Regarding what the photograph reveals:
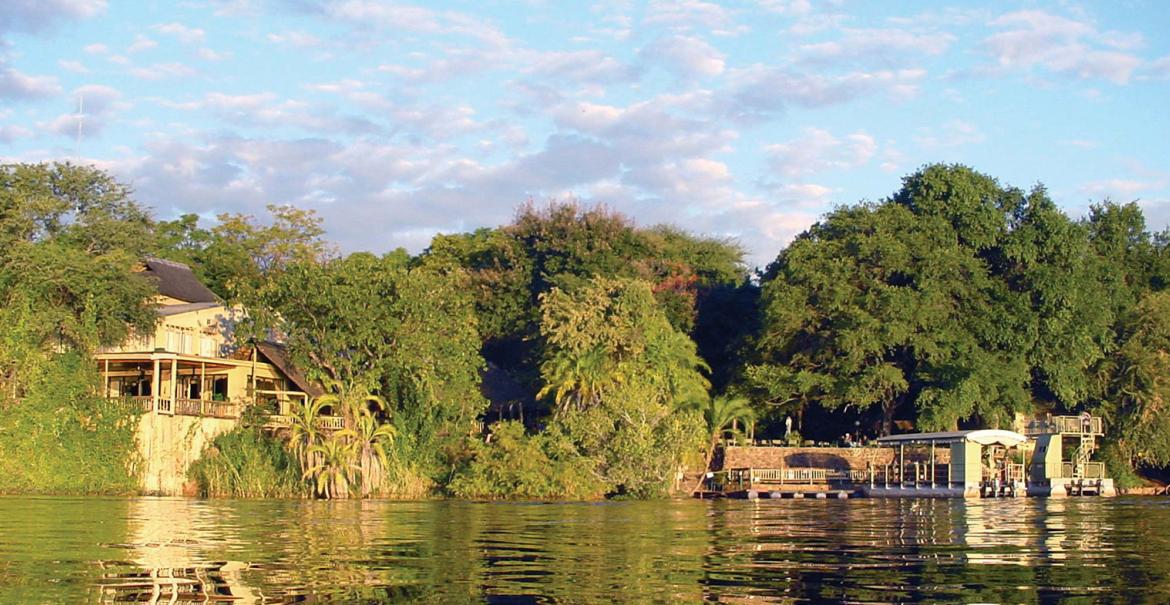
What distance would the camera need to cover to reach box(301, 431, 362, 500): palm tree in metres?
40.0

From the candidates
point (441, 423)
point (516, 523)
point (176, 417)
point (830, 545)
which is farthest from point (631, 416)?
point (830, 545)

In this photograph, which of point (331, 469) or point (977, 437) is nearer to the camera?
point (331, 469)

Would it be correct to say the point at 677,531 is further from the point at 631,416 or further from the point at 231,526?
the point at 631,416

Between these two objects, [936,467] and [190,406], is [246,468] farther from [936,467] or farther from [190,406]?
[936,467]

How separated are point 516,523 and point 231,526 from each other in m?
5.49

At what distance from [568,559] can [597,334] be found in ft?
97.4

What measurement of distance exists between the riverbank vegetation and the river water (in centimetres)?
1486

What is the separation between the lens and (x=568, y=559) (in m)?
16.3

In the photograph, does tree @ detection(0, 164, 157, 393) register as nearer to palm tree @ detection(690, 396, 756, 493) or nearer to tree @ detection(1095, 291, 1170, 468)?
palm tree @ detection(690, 396, 756, 493)

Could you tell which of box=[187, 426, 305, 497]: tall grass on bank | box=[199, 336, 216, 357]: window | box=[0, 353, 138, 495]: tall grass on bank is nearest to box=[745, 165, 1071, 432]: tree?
box=[187, 426, 305, 497]: tall grass on bank

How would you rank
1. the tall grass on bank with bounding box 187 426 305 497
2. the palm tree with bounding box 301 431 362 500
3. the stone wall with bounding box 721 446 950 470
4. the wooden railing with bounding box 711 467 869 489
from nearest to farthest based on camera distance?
the palm tree with bounding box 301 431 362 500, the tall grass on bank with bounding box 187 426 305 497, the wooden railing with bounding box 711 467 869 489, the stone wall with bounding box 721 446 950 470

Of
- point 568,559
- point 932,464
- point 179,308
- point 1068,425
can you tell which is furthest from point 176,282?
point 568,559

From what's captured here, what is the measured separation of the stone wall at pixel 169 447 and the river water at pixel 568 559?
47.0 ft

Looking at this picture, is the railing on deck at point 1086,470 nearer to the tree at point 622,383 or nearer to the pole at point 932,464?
the pole at point 932,464
